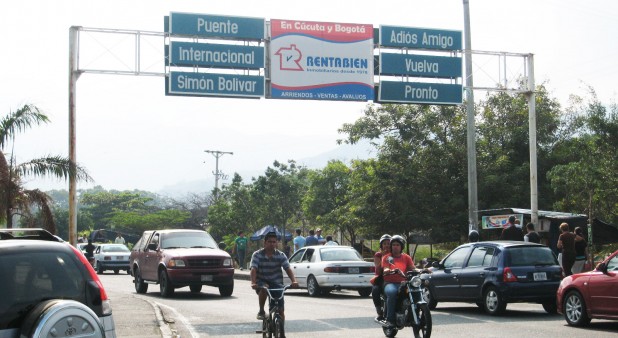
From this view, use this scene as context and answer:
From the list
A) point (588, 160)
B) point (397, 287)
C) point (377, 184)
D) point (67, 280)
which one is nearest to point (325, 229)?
point (377, 184)

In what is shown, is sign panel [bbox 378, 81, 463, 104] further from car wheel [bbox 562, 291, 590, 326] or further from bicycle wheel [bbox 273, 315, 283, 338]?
bicycle wheel [bbox 273, 315, 283, 338]

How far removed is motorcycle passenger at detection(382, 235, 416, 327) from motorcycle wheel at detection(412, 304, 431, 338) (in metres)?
0.47

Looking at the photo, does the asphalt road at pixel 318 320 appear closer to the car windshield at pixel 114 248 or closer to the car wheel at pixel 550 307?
the car wheel at pixel 550 307

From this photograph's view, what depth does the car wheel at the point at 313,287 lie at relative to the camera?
23.8m

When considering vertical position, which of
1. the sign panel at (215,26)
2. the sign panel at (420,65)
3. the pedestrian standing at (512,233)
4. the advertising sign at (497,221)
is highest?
the sign panel at (215,26)

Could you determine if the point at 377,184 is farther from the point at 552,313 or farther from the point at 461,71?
the point at 552,313

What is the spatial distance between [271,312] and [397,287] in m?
2.06

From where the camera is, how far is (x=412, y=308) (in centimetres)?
1260

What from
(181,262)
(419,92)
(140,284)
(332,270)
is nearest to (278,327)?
(181,262)

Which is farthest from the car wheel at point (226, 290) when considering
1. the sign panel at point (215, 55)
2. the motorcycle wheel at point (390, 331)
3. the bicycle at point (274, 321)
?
the bicycle at point (274, 321)

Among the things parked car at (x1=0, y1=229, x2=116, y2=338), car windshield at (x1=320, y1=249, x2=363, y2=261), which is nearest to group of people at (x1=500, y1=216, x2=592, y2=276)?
car windshield at (x1=320, y1=249, x2=363, y2=261)

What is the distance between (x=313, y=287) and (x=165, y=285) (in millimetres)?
3997

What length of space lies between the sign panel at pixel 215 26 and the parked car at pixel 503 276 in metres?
8.47

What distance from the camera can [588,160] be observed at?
1201 inches
